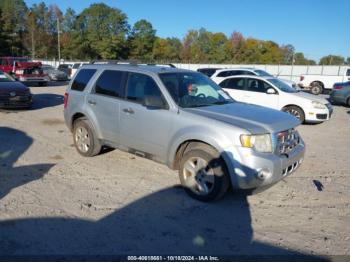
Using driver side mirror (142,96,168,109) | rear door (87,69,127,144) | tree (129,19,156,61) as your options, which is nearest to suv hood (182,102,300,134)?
driver side mirror (142,96,168,109)

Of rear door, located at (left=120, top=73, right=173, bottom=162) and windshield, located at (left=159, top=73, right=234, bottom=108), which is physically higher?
windshield, located at (left=159, top=73, right=234, bottom=108)

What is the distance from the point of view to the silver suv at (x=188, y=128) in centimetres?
438

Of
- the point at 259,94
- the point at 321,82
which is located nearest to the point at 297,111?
the point at 259,94

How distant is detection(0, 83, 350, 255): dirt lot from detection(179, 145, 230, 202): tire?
167 mm

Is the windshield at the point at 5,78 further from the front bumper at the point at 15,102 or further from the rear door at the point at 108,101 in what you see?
the rear door at the point at 108,101

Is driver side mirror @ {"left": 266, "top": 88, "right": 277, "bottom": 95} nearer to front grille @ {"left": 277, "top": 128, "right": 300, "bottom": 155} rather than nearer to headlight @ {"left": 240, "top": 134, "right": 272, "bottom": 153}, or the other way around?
front grille @ {"left": 277, "top": 128, "right": 300, "bottom": 155}

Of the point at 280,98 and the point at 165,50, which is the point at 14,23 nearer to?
the point at 165,50

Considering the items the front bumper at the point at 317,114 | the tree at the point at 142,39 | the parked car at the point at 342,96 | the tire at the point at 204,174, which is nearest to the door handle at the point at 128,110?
the tire at the point at 204,174

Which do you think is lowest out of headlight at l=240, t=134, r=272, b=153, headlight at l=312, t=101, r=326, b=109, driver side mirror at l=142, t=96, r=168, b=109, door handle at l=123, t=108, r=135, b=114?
headlight at l=240, t=134, r=272, b=153

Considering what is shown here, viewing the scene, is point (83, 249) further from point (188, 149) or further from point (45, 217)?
point (188, 149)

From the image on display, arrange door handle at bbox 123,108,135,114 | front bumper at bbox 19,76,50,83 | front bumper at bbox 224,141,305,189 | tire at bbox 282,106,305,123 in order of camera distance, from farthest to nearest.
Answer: front bumper at bbox 19,76,50,83 < tire at bbox 282,106,305,123 < door handle at bbox 123,108,135,114 < front bumper at bbox 224,141,305,189

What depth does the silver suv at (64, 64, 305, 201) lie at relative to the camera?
4375 mm

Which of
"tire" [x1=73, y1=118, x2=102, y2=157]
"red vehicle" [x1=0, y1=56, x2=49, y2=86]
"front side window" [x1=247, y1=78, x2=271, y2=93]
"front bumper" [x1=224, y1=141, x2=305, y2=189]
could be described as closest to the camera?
"front bumper" [x1=224, y1=141, x2=305, y2=189]

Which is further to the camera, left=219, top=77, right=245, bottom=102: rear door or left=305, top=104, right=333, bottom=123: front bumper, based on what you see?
left=219, top=77, right=245, bottom=102: rear door
